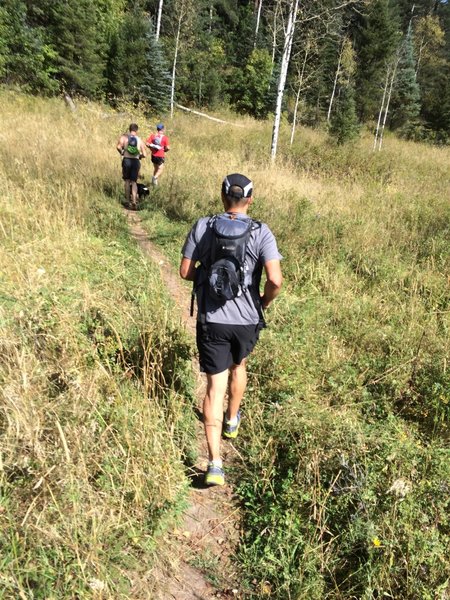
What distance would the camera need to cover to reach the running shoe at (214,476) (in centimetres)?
256

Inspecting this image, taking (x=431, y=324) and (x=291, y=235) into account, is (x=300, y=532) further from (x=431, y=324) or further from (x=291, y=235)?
(x=291, y=235)

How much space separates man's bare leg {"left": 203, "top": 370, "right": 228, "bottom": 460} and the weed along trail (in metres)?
0.23

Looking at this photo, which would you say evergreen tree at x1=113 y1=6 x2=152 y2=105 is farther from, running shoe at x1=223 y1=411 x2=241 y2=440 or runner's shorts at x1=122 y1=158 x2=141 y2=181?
running shoe at x1=223 y1=411 x2=241 y2=440

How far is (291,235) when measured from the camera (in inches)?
260

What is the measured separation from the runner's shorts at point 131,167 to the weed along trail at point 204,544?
262 inches

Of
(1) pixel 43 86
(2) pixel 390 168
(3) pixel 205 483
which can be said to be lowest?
(3) pixel 205 483

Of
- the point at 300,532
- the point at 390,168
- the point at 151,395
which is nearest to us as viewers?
the point at 300,532

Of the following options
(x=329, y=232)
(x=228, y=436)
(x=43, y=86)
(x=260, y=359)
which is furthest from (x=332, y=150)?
(x=43, y=86)

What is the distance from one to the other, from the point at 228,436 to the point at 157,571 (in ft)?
3.62

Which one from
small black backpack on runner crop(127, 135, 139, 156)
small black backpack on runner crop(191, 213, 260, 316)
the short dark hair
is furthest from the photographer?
small black backpack on runner crop(127, 135, 139, 156)

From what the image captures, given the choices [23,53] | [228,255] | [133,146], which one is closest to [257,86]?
[23,53]

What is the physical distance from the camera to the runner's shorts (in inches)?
323

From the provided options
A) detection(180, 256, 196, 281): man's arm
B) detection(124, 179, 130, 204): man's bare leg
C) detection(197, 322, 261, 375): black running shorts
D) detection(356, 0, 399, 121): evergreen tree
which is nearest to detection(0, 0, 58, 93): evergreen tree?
detection(124, 179, 130, 204): man's bare leg

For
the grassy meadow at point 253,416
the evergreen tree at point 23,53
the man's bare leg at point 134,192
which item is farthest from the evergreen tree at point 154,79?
the grassy meadow at point 253,416
